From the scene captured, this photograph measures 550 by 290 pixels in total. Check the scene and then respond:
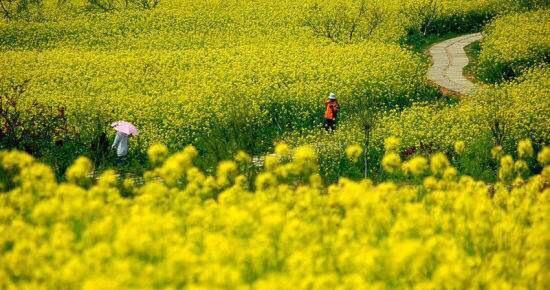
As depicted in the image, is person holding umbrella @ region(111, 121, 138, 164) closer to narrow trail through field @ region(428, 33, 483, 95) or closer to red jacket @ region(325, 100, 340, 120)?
red jacket @ region(325, 100, 340, 120)

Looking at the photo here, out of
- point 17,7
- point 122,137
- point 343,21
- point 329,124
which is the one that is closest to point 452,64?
point 343,21

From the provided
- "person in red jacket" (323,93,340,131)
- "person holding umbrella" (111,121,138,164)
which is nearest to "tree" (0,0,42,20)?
"person holding umbrella" (111,121,138,164)

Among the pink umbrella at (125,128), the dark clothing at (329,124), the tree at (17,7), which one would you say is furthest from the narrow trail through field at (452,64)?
the tree at (17,7)

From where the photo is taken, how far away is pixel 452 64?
1212 inches

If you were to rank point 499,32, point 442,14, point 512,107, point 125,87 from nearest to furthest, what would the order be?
point 512,107, point 125,87, point 499,32, point 442,14

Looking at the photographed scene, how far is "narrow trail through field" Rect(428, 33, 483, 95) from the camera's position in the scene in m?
26.7

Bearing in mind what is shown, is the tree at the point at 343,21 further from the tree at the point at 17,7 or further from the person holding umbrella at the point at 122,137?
the person holding umbrella at the point at 122,137

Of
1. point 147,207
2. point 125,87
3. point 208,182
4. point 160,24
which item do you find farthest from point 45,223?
point 160,24

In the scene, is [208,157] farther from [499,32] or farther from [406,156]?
[499,32]

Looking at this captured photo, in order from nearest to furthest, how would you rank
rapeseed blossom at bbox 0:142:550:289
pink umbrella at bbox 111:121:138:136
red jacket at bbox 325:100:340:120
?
rapeseed blossom at bbox 0:142:550:289, pink umbrella at bbox 111:121:138:136, red jacket at bbox 325:100:340:120

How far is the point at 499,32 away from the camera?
103 ft

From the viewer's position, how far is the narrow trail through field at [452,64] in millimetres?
26703

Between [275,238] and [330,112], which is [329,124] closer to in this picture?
[330,112]

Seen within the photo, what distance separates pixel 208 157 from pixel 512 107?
25.4ft
